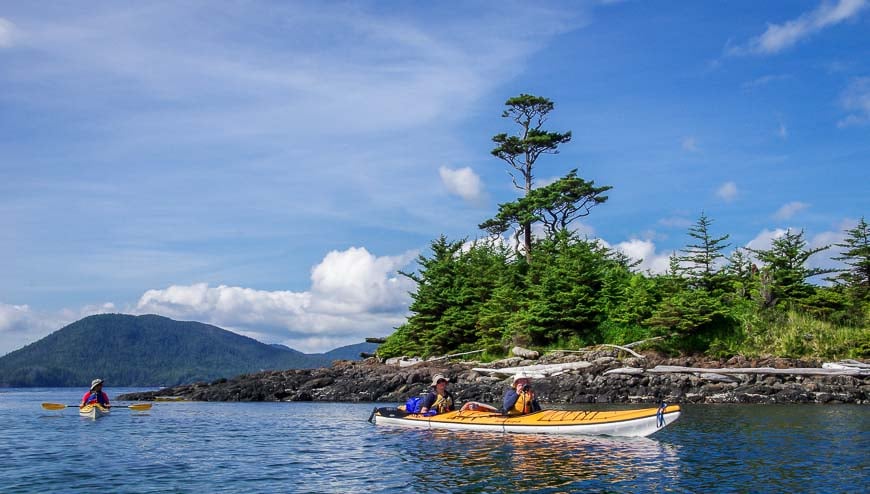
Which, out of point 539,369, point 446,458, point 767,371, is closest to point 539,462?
point 446,458

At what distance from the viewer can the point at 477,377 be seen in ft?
122

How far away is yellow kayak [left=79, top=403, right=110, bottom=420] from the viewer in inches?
1238

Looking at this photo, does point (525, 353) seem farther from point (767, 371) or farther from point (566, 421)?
point (566, 421)

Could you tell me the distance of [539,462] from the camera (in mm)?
16016

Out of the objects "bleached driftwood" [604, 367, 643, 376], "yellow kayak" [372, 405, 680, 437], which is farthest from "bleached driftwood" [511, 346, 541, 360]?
"yellow kayak" [372, 405, 680, 437]

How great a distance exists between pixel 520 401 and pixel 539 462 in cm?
557

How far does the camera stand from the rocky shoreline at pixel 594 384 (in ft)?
98.5

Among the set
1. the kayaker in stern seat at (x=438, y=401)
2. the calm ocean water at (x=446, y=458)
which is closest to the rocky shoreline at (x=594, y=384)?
the calm ocean water at (x=446, y=458)

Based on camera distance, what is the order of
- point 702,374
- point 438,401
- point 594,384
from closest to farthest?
point 438,401 → point 702,374 → point 594,384

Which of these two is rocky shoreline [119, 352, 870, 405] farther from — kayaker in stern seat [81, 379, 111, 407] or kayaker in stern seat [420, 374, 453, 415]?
kayaker in stern seat [81, 379, 111, 407]

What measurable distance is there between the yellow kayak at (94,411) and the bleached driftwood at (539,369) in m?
19.2

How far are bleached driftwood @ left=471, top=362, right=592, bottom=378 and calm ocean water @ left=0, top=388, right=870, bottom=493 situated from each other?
9.26 m

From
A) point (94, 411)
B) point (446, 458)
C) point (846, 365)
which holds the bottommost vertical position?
point (446, 458)

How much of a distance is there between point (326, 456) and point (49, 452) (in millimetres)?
8519
